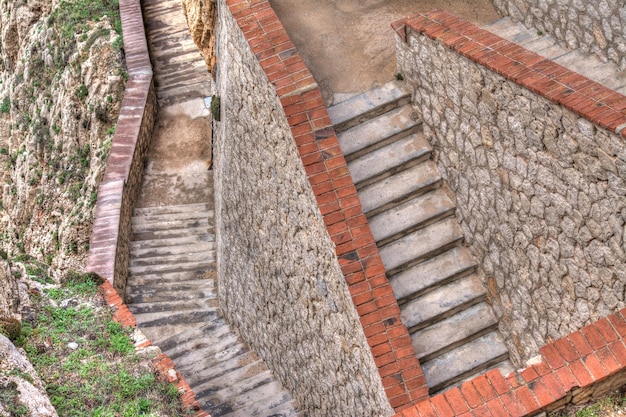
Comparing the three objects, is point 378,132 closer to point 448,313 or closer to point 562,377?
point 448,313

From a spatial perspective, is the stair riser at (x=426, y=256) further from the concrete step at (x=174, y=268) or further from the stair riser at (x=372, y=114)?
the concrete step at (x=174, y=268)

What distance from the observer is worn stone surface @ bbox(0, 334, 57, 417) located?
6820mm

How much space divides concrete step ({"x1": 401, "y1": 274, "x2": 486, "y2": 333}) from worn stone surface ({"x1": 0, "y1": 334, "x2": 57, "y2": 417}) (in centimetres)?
310

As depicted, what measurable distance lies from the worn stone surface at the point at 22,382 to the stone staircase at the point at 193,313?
358cm

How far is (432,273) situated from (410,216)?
561mm

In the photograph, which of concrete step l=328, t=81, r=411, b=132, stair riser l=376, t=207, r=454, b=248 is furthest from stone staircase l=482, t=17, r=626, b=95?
stair riser l=376, t=207, r=454, b=248

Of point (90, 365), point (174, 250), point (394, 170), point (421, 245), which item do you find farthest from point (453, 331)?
point (174, 250)

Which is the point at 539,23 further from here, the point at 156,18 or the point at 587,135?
the point at 156,18

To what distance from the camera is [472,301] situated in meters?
7.71

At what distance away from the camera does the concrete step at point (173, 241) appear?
13453 mm

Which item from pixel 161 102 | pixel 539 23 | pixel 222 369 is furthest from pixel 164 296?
pixel 539 23

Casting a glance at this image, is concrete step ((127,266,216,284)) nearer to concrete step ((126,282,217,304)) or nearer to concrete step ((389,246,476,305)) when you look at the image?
concrete step ((126,282,217,304))

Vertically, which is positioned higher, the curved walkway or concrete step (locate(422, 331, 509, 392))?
concrete step (locate(422, 331, 509, 392))

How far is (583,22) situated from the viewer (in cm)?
756
